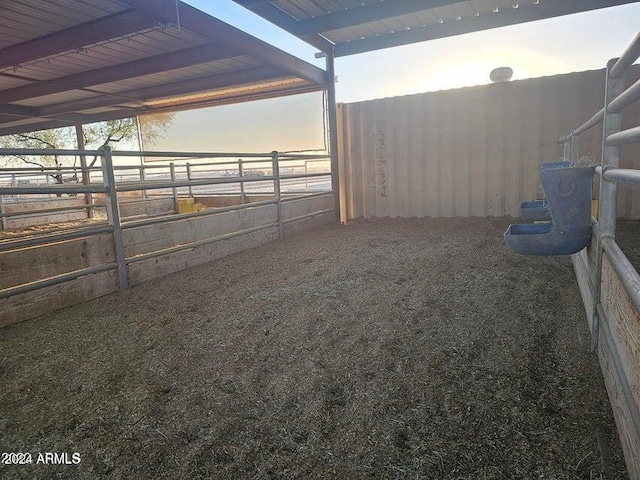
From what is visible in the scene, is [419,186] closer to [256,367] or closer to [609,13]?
[609,13]

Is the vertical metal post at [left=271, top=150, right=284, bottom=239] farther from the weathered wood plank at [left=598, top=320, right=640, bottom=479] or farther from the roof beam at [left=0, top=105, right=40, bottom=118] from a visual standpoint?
the roof beam at [left=0, top=105, right=40, bottom=118]

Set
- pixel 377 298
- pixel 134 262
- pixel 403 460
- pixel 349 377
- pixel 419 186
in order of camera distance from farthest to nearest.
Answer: pixel 419 186 < pixel 134 262 < pixel 377 298 < pixel 349 377 < pixel 403 460

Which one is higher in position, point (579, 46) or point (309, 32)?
point (309, 32)

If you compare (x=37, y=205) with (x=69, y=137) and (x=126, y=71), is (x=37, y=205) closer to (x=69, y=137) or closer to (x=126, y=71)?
(x=126, y=71)

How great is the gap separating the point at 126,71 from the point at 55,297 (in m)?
4.89

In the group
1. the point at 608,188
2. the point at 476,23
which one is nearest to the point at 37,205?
the point at 476,23

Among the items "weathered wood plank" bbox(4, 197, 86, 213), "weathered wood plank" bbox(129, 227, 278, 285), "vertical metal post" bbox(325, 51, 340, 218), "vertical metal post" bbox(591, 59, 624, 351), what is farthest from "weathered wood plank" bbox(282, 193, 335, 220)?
"weathered wood plank" bbox(4, 197, 86, 213)

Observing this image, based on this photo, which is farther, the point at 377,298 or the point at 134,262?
the point at 134,262

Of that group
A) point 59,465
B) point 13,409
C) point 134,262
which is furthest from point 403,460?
point 134,262

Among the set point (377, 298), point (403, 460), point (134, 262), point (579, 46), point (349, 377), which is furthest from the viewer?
point (579, 46)

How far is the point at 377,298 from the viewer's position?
2.82 meters

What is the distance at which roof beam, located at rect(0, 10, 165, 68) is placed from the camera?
14.3 ft

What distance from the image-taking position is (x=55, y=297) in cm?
285

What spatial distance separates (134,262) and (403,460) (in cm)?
287
